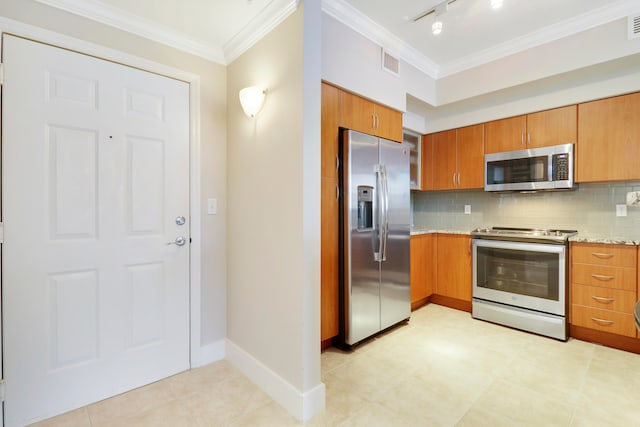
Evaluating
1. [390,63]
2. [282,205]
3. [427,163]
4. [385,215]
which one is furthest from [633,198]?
[282,205]

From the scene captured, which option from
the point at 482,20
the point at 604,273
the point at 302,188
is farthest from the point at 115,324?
the point at 604,273

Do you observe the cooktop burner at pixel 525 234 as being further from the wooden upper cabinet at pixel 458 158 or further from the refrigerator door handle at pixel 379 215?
the refrigerator door handle at pixel 379 215

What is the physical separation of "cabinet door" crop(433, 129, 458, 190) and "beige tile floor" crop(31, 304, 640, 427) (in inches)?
76.3

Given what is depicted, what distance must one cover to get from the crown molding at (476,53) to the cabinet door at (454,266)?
1.94 metres

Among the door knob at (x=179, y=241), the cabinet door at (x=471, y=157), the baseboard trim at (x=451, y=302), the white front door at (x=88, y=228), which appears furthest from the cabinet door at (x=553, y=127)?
the door knob at (x=179, y=241)

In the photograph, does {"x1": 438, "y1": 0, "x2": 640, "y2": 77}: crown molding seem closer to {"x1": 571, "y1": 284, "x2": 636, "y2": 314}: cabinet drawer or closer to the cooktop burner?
the cooktop burner

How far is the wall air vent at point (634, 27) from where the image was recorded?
2.35 m

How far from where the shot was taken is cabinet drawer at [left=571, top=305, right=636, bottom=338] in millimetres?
2537

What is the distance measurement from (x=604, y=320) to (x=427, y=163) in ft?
7.85

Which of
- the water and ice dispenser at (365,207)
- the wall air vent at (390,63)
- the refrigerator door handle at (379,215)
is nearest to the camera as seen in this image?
A: the water and ice dispenser at (365,207)

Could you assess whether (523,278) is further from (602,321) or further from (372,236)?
(372,236)

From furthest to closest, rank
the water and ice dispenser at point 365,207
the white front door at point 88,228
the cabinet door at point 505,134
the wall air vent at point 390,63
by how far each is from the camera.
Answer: the cabinet door at point 505,134 < the wall air vent at point 390,63 < the water and ice dispenser at point 365,207 < the white front door at point 88,228

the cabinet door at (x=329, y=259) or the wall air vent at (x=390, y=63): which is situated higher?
the wall air vent at (x=390, y=63)

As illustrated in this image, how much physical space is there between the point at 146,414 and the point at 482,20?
150 inches
